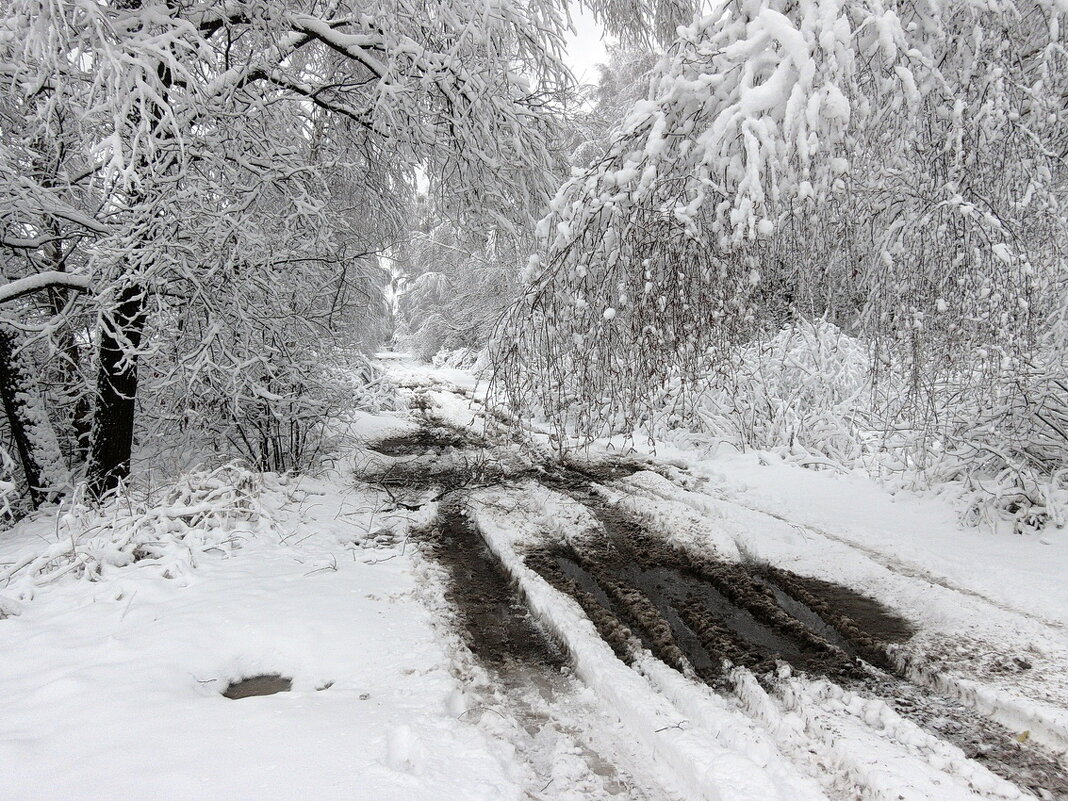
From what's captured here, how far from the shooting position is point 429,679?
9.32ft

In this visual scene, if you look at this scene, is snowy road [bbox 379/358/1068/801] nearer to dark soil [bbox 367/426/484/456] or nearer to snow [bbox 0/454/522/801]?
snow [bbox 0/454/522/801]

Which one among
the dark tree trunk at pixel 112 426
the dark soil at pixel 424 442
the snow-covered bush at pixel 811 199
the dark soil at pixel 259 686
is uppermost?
the snow-covered bush at pixel 811 199

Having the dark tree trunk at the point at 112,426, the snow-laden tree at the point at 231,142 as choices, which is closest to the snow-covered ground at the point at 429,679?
the dark tree trunk at the point at 112,426

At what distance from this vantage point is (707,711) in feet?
8.34

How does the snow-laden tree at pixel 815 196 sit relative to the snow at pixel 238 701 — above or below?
above

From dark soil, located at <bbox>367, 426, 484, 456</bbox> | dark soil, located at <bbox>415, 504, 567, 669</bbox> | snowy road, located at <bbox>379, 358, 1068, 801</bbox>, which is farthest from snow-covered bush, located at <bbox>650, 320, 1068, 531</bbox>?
dark soil, located at <bbox>367, 426, 484, 456</bbox>

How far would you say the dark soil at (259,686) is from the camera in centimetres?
276

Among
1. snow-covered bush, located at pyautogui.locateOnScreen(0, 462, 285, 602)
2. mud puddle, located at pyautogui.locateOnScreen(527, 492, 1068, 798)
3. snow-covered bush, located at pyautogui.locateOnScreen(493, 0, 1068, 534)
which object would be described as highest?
snow-covered bush, located at pyautogui.locateOnScreen(493, 0, 1068, 534)

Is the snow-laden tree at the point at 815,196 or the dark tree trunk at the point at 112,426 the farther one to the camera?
the dark tree trunk at the point at 112,426

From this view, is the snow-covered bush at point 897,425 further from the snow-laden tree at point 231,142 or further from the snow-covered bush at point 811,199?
the snow-laden tree at point 231,142

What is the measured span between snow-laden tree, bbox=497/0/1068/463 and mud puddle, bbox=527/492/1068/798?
55.8 inches

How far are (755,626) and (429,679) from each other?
2005mm

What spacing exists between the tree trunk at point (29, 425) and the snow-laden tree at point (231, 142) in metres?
0.71

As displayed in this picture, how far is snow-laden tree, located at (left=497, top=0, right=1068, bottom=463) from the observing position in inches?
100
